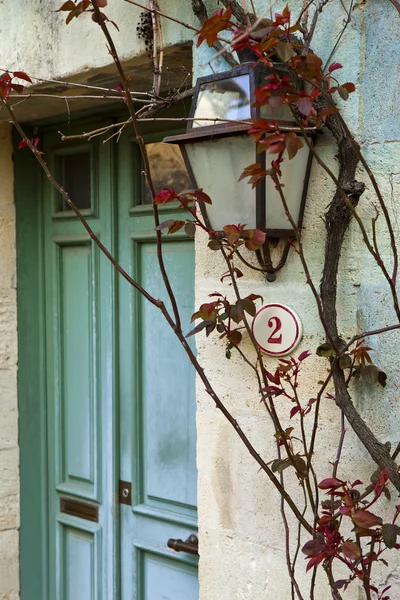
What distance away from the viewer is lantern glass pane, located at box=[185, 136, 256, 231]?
182cm

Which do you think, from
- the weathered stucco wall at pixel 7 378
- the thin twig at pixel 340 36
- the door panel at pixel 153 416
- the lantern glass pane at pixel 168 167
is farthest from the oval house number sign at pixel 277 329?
the weathered stucco wall at pixel 7 378

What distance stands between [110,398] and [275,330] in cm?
113

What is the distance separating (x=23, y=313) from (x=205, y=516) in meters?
1.38

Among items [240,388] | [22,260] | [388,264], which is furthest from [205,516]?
[22,260]

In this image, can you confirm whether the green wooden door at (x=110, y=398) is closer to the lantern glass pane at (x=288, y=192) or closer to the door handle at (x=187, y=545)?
the door handle at (x=187, y=545)

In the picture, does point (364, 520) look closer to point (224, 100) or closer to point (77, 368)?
point (224, 100)

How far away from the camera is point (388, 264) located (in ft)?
6.04

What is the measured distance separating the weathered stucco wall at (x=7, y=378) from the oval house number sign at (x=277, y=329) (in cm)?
146

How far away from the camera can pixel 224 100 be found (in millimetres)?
1853

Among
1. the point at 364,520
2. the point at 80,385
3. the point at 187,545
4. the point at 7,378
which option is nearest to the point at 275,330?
the point at 364,520

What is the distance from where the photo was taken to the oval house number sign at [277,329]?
1977 mm

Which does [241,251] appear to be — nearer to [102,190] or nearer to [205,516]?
[205,516]

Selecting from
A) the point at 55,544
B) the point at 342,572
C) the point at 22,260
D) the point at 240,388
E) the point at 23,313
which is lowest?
the point at 55,544

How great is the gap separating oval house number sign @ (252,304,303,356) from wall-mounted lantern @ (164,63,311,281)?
20cm
